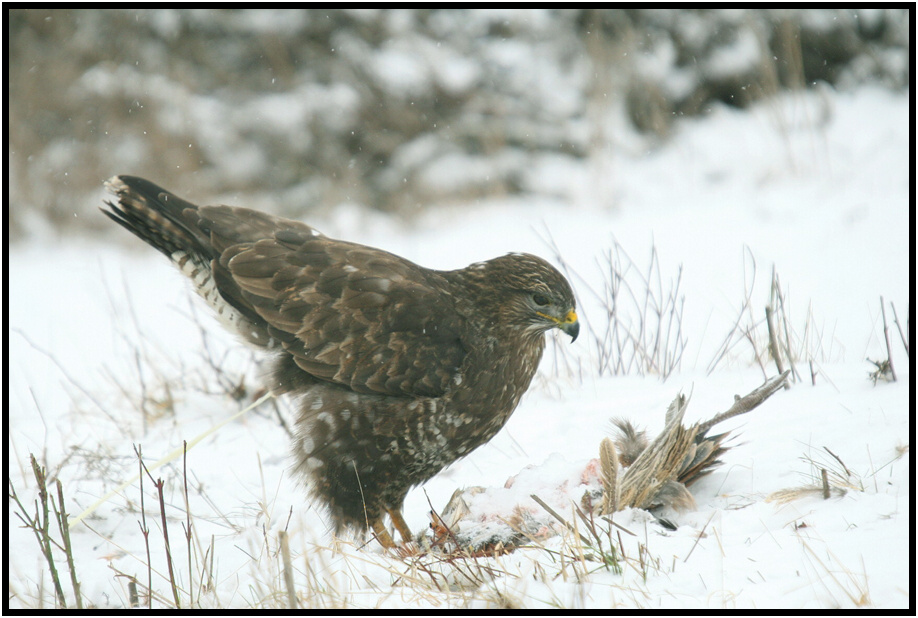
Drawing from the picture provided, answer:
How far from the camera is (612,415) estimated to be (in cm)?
351

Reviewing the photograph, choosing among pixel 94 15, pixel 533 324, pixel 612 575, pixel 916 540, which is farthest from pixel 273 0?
pixel 94 15

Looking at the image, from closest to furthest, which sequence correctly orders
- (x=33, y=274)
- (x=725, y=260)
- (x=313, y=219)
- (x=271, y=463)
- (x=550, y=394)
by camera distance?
(x=271, y=463), (x=550, y=394), (x=725, y=260), (x=33, y=274), (x=313, y=219)

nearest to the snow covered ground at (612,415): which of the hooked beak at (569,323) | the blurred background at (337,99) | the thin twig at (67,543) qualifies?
the thin twig at (67,543)

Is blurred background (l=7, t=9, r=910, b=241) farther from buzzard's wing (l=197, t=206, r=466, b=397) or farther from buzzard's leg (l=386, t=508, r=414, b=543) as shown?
buzzard's leg (l=386, t=508, r=414, b=543)

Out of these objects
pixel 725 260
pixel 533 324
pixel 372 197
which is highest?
pixel 372 197

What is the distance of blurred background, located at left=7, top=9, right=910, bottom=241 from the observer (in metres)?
9.38

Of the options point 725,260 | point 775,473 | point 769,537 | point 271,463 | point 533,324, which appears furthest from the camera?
point 725,260

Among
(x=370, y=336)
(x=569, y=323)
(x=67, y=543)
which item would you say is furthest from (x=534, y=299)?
(x=67, y=543)

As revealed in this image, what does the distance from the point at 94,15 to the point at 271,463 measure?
361 inches

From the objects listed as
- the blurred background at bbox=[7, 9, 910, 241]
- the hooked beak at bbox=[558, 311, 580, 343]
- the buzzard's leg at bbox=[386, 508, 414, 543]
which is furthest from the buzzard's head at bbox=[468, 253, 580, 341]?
the blurred background at bbox=[7, 9, 910, 241]

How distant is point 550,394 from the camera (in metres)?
4.03

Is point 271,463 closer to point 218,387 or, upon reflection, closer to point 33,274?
point 218,387

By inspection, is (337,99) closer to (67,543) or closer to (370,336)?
(370,336)

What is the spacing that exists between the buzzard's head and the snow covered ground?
54 centimetres
